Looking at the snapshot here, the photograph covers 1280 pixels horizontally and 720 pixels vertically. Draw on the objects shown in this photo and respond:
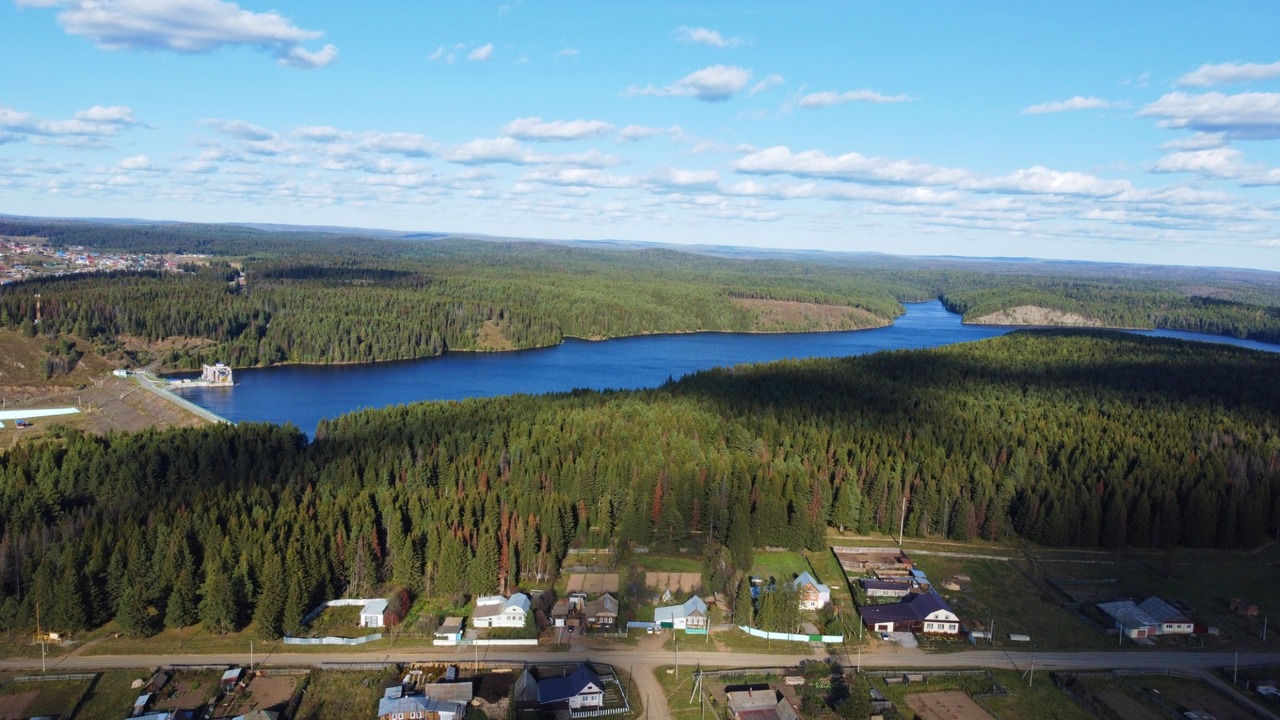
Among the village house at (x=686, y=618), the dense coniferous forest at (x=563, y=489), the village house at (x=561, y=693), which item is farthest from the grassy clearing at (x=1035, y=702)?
the village house at (x=561, y=693)

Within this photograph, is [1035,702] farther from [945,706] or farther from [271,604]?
[271,604]

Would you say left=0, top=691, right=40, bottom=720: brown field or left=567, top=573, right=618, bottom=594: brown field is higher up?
left=567, top=573, right=618, bottom=594: brown field

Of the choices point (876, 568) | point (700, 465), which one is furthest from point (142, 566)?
point (876, 568)

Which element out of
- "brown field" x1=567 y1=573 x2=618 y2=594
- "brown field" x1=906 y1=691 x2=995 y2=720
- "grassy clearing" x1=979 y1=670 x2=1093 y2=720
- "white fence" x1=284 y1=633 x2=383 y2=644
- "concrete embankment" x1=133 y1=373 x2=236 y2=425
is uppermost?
"concrete embankment" x1=133 y1=373 x2=236 y2=425

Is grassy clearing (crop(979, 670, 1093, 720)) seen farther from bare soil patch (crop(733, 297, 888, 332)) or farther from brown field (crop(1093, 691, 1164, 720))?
bare soil patch (crop(733, 297, 888, 332))

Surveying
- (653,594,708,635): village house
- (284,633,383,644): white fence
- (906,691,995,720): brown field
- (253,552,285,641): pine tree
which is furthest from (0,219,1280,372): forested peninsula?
(906,691,995,720): brown field

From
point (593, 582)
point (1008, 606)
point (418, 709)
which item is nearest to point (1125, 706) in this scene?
point (1008, 606)
